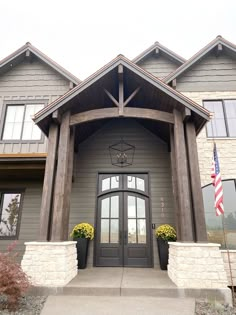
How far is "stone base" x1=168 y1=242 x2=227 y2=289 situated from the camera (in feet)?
14.1

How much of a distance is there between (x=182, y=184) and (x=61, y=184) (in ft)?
9.17

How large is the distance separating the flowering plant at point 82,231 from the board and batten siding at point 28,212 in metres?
1.33

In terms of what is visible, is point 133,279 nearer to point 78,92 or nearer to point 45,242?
point 45,242

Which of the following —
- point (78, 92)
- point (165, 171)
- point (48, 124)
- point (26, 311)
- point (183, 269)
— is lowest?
point (26, 311)

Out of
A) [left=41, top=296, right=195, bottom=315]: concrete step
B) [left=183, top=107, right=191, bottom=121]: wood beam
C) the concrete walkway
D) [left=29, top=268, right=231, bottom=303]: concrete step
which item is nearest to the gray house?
[left=183, top=107, right=191, bottom=121]: wood beam

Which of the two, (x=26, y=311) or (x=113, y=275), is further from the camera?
(x=113, y=275)

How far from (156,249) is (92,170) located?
3164mm

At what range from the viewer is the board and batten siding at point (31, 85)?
8.14 meters

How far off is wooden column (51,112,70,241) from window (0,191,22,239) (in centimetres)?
283

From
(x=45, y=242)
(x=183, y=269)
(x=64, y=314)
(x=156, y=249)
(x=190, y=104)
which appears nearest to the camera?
(x=64, y=314)

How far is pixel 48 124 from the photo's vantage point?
590 centimetres

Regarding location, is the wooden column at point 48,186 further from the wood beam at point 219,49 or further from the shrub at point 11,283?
the wood beam at point 219,49

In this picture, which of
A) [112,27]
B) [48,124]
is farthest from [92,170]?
[112,27]

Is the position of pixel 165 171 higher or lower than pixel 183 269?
higher
